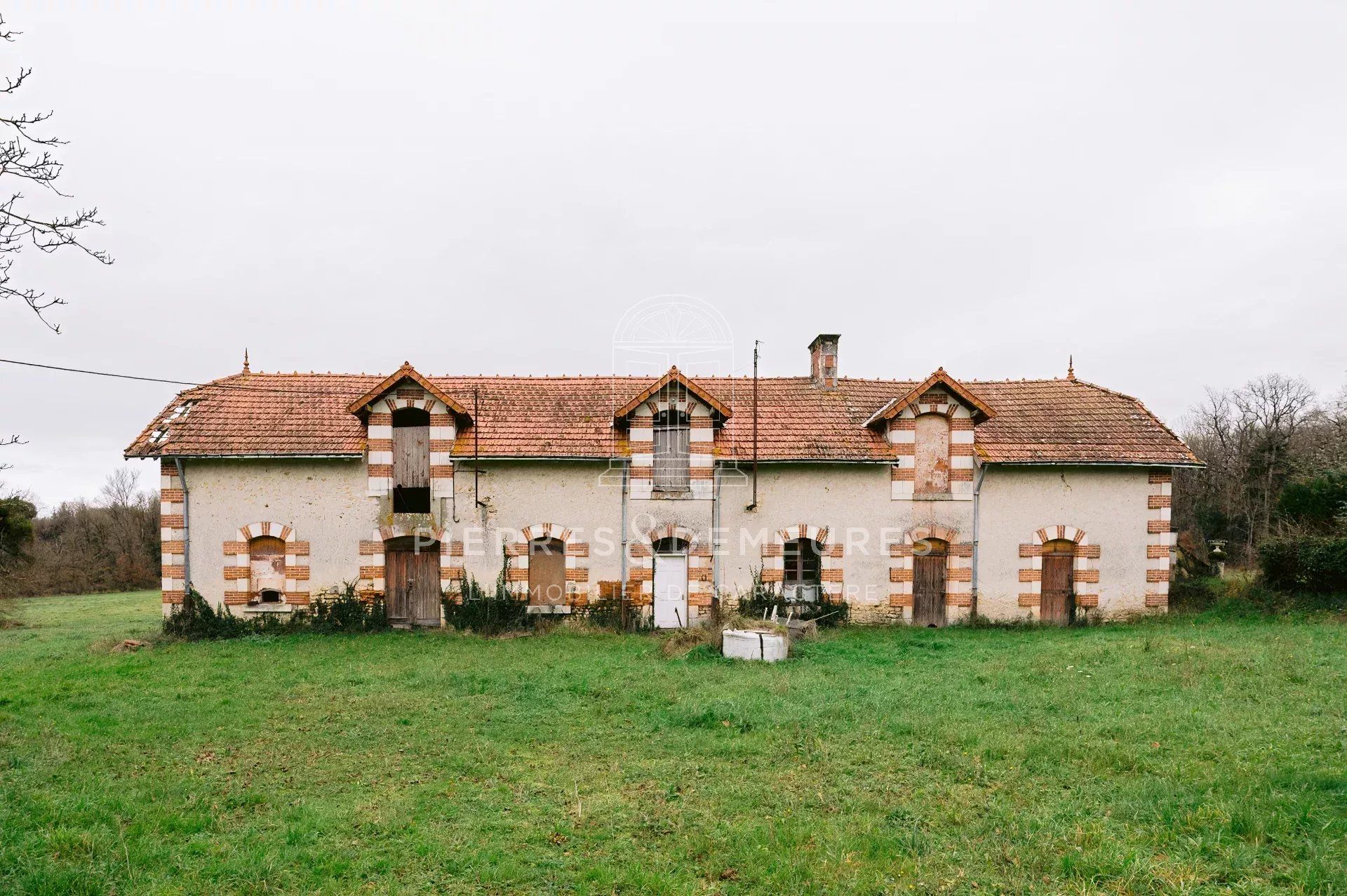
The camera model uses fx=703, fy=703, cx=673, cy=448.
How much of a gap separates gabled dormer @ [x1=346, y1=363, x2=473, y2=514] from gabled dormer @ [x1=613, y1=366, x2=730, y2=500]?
397 centimetres

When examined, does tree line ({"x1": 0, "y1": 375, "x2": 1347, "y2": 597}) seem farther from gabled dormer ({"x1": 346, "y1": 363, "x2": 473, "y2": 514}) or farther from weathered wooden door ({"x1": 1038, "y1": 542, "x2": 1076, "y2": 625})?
gabled dormer ({"x1": 346, "y1": 363, "x2": 473, "y2": 514})

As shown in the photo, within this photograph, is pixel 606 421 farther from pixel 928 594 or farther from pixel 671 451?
pixel 928 594

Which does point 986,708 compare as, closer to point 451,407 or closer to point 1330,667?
point 1330,667

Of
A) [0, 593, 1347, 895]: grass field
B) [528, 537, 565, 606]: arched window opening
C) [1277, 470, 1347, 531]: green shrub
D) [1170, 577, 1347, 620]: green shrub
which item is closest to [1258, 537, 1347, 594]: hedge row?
[1170, 577, 1347, 620]: green shrub

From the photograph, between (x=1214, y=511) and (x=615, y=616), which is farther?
(x=1214, y=511)

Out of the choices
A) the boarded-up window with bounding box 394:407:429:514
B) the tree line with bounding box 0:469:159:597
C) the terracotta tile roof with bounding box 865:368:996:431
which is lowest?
the tree line with bounding box 0:469:159:597

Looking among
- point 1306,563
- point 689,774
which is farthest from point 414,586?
point 1306,563

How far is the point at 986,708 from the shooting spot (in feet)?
31.0

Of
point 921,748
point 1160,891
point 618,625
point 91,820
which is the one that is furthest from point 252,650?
point 1160,891

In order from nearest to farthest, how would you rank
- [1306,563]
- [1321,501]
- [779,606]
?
[779,606], [1306,563], [1321,501]

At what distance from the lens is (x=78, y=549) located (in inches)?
1538

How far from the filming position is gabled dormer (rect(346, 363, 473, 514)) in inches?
630

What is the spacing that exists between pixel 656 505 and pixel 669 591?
2.02 meters

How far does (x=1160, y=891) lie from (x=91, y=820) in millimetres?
8800
